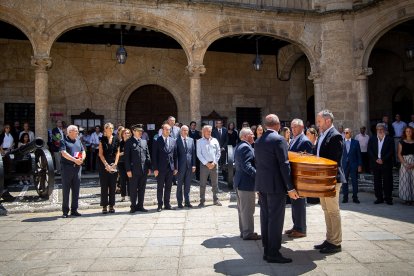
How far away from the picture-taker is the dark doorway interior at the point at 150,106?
584 inches

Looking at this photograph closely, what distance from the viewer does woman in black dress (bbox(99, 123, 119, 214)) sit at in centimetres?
693

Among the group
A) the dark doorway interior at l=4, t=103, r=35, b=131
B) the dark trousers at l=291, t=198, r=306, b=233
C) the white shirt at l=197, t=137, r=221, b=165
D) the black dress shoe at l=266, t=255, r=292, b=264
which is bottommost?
the black dress shoe at l=266, t=255, r=292, b=264

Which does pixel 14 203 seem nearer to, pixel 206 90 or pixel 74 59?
pixel 74 59

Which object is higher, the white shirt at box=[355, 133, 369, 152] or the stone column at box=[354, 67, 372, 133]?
the stone column at box=[354, 67, 372, 133]

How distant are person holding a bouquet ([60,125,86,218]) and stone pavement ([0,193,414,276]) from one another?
0.30m

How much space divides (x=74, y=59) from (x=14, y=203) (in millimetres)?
7853

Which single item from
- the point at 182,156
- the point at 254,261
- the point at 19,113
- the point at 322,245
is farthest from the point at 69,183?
the point at 19,113

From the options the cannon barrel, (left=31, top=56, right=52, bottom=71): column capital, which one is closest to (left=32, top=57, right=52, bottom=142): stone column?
(left=31, top=56, right=52, bottom=71): column capital

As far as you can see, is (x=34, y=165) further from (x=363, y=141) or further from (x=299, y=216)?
(x=363, y=141)

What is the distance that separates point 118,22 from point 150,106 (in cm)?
425

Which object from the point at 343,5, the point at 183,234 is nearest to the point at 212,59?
the point at 343,5

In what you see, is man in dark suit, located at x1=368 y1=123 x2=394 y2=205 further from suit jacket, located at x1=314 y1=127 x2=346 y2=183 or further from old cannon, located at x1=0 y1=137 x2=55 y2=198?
old cannon, located at x1=0 y1=137 x2=55 y2=198

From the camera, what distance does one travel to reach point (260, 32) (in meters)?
12.8

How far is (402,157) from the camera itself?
746 centimetres
